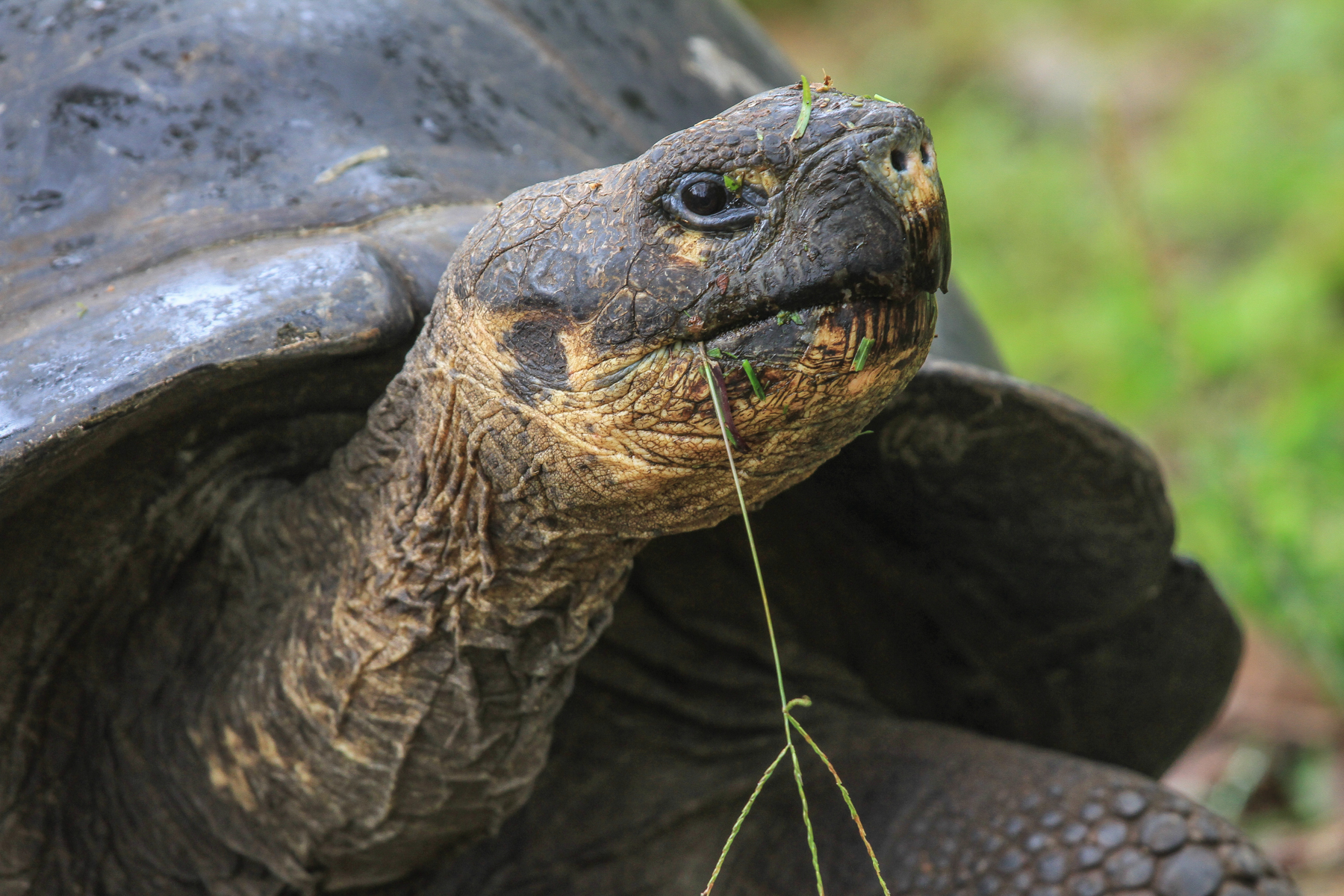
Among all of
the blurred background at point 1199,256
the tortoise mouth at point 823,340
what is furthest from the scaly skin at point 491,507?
the blurred background at point 1199,256

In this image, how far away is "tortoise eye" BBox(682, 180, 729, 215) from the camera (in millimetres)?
1239

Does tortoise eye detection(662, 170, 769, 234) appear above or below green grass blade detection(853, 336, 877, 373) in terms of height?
above

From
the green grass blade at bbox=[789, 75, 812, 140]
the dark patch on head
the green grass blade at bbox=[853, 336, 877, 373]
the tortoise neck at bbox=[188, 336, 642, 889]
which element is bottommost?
the tortoise neck at bbox=[188, 336, 642, 889]

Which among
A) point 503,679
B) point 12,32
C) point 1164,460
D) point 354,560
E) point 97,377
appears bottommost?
point 1164,460

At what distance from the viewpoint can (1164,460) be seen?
4.85 meters

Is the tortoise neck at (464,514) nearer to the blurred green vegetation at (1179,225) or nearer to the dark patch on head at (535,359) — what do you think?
the dark patch on head at (535,359)

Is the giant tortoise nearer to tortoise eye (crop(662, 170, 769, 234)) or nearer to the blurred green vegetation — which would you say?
tortoise eye (crop(662, 170, 769, 234))

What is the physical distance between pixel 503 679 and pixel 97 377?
0.58 m

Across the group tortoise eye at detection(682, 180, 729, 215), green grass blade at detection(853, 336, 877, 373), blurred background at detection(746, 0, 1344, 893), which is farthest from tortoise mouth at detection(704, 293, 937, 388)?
blurred background at detection(746, 0, 1344, 893)

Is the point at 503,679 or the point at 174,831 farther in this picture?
the point at 174,831

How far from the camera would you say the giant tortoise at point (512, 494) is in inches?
51.3

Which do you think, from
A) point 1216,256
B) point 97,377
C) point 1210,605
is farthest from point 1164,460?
point 97,377

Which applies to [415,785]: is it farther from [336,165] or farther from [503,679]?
[336,165]

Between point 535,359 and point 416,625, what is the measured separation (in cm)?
40
